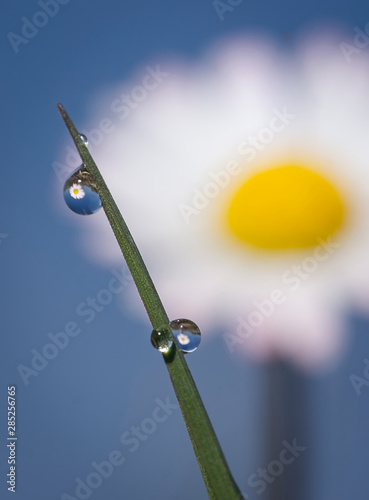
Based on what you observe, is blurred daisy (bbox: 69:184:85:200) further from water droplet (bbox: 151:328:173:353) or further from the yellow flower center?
the yellow flower center

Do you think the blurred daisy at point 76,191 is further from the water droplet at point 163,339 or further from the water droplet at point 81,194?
the water droplet at point 163,339

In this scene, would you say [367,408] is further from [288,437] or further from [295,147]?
[295,147]

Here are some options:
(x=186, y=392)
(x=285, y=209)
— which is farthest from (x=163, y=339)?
(x=285, y=209)

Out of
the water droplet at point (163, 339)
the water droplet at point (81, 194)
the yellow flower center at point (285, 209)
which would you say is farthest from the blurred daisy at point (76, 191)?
the yellow flower center at point (285, 209)

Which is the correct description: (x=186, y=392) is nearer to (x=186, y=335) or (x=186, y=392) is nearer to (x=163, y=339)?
(x=163, y=339)

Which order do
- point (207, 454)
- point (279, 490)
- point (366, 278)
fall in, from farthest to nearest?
point (366, 278) < point (279, 490) < point (207, 454)

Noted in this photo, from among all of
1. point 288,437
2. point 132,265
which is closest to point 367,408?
point 288,437

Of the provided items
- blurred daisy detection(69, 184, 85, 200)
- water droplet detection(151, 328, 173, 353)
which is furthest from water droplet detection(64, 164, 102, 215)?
water droplet detection(151, 328, 173, 353)
